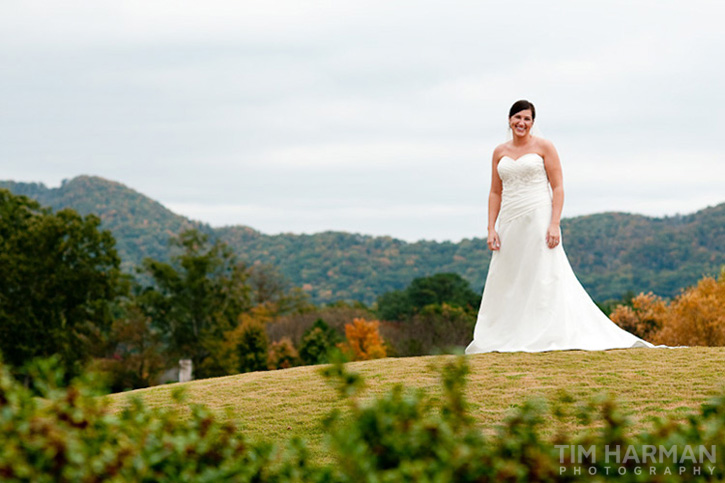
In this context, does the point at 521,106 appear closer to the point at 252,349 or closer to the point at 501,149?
the point at 501,149

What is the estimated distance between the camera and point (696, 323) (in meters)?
18.7

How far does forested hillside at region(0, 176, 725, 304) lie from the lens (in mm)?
93875

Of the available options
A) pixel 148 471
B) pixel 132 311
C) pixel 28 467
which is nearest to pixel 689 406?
pixel 148 471

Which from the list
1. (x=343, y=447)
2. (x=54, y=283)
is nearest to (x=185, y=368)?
(x=54, y=283)

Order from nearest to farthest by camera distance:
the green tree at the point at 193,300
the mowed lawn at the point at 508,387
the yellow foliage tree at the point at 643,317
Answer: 1. the mowed lawn at the point at 508,387
2. the yellow foliage tree at the point at 643,317
3. the green tree at the point at 193,300

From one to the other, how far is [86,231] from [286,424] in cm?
3379

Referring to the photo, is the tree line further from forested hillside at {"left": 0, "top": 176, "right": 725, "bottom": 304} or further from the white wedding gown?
forested hillside at {"left": 0, "top": 176, "right": 725, "bottom": 304}

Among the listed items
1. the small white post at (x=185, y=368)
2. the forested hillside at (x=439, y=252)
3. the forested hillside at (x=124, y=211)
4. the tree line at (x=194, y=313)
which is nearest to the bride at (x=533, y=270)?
the tree line at (x=194, y=313)

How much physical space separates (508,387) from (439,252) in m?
105

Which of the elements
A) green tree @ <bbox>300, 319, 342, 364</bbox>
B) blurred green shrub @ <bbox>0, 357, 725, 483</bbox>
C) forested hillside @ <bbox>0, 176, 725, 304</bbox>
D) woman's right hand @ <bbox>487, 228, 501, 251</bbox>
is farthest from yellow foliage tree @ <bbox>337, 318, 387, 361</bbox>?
forested hillside @ <bbox>0, 176, 725, 304</bbox>

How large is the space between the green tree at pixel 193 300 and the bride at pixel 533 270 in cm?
4243

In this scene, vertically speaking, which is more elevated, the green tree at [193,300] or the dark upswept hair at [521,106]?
the dark upswept hair at [521,106]

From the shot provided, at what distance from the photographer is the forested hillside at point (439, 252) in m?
93.9

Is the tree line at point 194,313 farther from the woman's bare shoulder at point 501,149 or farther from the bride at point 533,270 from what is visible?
the woman's bare shoulder at point 501,149
